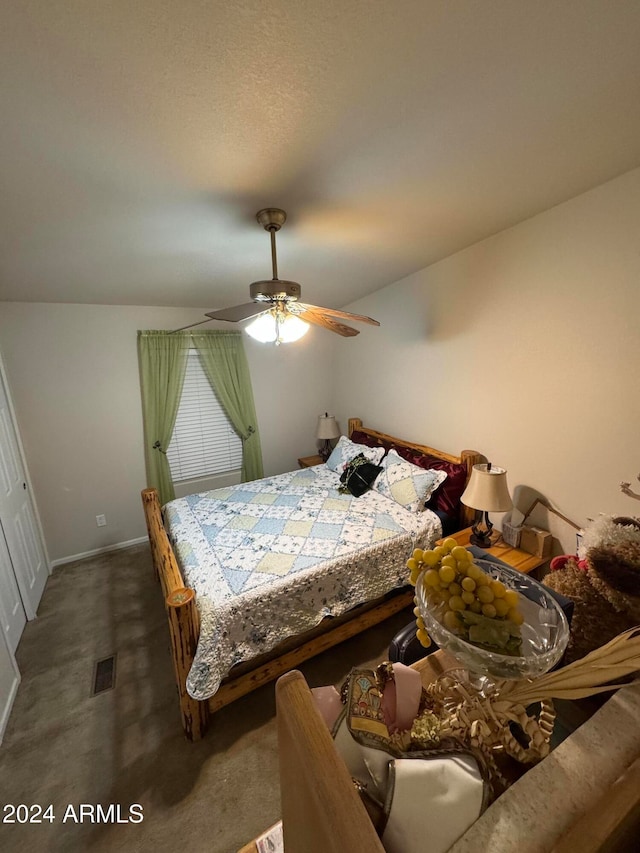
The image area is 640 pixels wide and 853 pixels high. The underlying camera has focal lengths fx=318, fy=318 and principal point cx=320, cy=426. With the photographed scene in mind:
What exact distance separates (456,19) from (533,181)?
3.24 feet

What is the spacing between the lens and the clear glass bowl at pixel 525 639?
0.57 metres

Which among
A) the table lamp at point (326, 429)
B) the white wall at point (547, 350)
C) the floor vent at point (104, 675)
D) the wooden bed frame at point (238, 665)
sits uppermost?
the white wall at point (547, 350)

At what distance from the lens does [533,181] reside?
57.9 inches

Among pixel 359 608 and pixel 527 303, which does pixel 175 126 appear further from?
pixel 359 608

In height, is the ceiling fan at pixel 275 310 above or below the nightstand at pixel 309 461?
above

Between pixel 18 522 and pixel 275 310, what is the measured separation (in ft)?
8.51

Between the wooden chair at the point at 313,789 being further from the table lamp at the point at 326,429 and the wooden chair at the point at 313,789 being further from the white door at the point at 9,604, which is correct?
the table lamp at the point at 326,429

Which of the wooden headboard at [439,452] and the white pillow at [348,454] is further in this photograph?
the white pillow at [348,454]

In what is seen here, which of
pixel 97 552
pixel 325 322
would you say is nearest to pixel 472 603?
pixel 325 322

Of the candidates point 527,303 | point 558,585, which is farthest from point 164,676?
point 527,303

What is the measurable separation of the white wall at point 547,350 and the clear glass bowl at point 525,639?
1.40 metres

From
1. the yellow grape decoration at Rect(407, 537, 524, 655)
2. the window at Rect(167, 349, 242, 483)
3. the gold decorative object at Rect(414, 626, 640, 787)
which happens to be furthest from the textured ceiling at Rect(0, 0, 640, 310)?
Answer: the window at Rect(167, 349, 242, 483)

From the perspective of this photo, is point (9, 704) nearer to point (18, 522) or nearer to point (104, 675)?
point (104, 675)

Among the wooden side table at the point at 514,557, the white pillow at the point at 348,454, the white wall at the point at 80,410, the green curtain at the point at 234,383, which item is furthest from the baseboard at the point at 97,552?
the wooden side table at the point at 514,557
